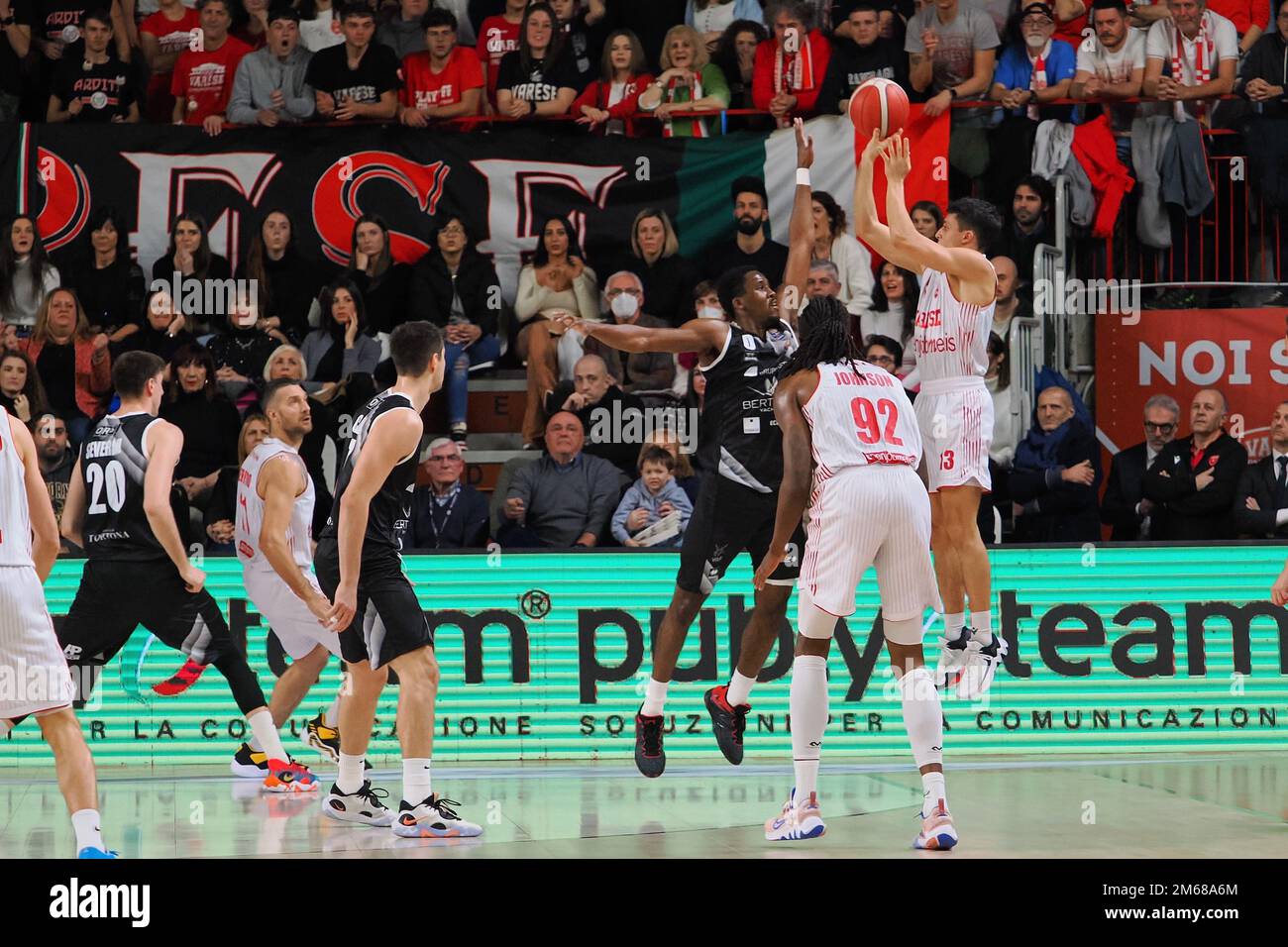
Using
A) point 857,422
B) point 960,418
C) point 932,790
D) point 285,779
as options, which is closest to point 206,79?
point 285,779

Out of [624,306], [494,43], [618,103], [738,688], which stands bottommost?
[738,688]

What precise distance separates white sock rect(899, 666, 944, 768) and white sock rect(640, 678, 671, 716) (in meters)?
1.93

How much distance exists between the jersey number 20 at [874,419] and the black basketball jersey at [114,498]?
403cm

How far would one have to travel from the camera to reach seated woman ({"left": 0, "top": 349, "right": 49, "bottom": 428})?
40.7 ft

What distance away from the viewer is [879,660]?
1159 cm

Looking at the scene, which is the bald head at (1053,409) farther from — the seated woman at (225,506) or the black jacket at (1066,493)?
the seated woman at (225,506)

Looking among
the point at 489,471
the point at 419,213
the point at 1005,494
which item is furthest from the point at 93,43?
the point at 1005,494

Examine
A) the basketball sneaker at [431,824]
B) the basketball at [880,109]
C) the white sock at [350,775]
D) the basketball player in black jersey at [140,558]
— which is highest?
the basketball at [880,109]

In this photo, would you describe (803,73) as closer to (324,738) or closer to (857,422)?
(324,738)

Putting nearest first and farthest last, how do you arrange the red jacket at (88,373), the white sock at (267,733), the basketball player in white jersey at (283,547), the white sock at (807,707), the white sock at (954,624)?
the white sock at (807,707) → the white sock at (954,624) → the basketball player in white jersey at (283,547) → the white sock at (267,733) → the red jacket at (88,373)

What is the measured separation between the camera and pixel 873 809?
8.95 metres

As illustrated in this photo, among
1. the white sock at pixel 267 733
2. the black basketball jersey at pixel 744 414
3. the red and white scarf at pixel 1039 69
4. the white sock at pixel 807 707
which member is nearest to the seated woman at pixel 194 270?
the white sock at pixel 267 733
